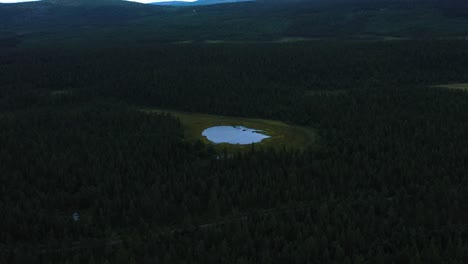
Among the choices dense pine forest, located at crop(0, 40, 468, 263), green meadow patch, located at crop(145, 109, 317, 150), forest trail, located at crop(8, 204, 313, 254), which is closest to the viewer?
dense pine forest, located at crop(0, 40, 468, 263)

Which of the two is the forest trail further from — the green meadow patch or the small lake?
the small lake

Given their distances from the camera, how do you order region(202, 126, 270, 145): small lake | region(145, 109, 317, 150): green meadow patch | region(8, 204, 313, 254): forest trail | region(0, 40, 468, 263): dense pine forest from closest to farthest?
region(0, 40, 468, 263): dense pine forest
region(8, 204, 313, 254): forest trail
region(145, 109, 317, 150): green meadow patch
region(202, 126, 270, 145): small lake

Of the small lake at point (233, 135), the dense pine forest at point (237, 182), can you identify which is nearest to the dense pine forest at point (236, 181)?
the dense pine forest at point (237, 182)

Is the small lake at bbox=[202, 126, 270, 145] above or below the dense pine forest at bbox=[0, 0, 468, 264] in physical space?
below

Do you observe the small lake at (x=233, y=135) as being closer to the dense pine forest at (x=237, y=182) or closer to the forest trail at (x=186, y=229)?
the dense pine forest at (x=237, y=182)

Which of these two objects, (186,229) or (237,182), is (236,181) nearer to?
(237,182)

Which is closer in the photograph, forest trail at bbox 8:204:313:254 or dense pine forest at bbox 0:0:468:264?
dense pine forest at bbox 0:0:468:264

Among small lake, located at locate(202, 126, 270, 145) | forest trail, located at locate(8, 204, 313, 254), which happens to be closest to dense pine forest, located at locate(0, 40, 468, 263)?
forest trail, located at locate(8, 204, 313, 254)
